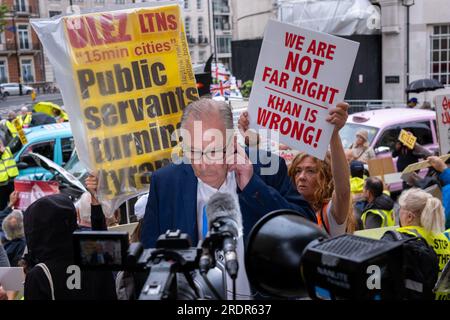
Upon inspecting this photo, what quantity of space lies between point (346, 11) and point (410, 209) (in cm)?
1849

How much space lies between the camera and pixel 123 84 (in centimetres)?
352

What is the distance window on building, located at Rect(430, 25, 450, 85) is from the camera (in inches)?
771

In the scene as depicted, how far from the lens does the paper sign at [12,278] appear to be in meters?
3.15

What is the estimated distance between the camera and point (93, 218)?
11.0 feet

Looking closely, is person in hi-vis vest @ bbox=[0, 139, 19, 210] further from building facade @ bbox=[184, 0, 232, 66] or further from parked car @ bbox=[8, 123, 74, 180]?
building facade @ bbox=[184, 0, 232, 66]

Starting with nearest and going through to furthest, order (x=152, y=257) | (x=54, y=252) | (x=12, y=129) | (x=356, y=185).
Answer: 1. (x=152, y=257)
2. (x=54, y=252)
3. (x=356, y=185)
4. (x=12, y=129)

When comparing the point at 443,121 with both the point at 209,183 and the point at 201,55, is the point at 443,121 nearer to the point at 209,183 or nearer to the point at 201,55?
the point at 209,183

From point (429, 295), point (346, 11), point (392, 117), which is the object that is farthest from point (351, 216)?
point (346, 11)

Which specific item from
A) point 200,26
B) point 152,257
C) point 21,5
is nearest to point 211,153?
point 152,257

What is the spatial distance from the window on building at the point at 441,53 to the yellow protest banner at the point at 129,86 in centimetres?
1812

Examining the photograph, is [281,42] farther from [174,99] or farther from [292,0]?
[292,0]

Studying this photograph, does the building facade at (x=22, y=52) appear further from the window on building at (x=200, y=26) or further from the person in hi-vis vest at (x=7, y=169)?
the person in hi-vis vest at (x=7, y=169)

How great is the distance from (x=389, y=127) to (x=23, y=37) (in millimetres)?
57126

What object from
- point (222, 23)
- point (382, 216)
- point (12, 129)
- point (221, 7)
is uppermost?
point (221, 7)
